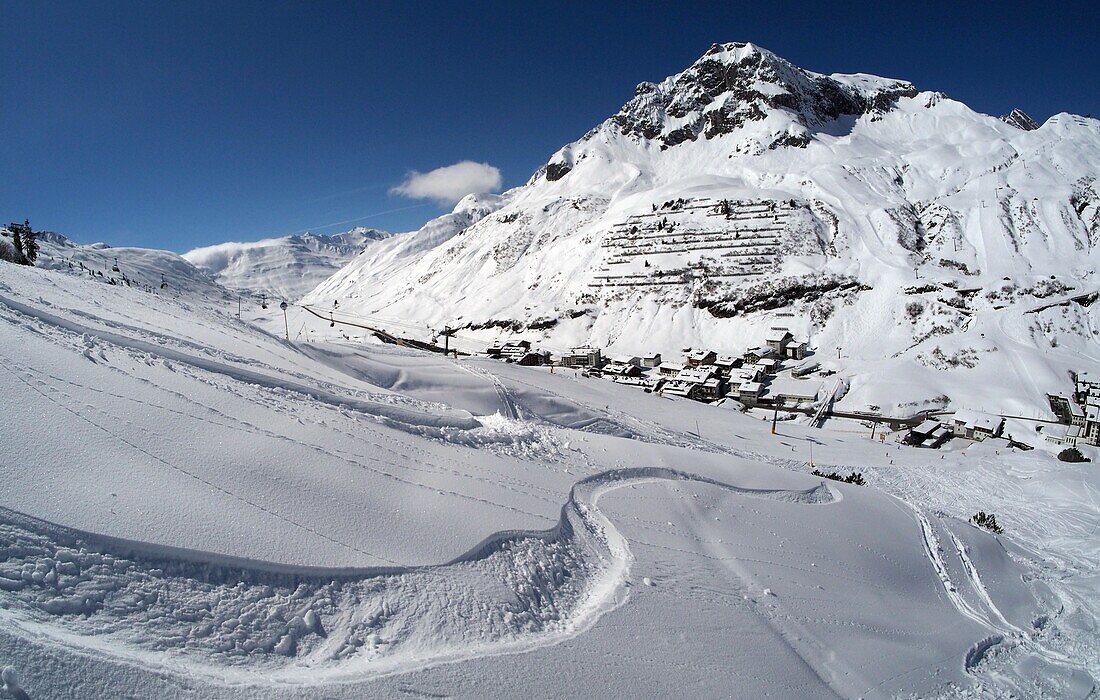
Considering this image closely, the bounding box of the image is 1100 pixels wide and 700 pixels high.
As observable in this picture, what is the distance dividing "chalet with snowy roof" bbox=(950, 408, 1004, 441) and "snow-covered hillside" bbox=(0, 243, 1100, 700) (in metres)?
17.5

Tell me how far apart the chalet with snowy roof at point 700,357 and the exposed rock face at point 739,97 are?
2505 inches

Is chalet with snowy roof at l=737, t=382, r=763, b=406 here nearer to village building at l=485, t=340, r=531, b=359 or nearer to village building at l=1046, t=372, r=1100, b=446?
village building at l=1046, t=372, r=1100, b=446

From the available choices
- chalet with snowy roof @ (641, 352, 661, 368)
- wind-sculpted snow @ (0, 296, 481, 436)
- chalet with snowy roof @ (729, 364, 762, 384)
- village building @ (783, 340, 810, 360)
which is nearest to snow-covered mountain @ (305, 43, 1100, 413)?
village building @ (783, 340, 810, 360)

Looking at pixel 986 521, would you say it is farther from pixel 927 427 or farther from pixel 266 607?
pixel 927 427

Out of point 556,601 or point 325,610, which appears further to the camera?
point 556,601

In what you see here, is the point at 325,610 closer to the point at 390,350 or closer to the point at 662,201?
the point at 390,350

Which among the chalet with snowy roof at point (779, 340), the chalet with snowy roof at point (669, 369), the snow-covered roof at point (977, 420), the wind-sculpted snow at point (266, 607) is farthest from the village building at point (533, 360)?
the wind-sculpted snow at point (266, 607)

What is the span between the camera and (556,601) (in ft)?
18.5

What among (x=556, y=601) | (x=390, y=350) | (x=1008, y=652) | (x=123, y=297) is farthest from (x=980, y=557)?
(x=123, y=297)

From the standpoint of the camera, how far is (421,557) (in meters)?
5.38

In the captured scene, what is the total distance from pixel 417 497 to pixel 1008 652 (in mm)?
8991

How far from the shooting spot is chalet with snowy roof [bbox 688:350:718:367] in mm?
45819

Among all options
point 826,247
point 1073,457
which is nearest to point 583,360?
point 1073,457

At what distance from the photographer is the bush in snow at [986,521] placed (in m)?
12.5
